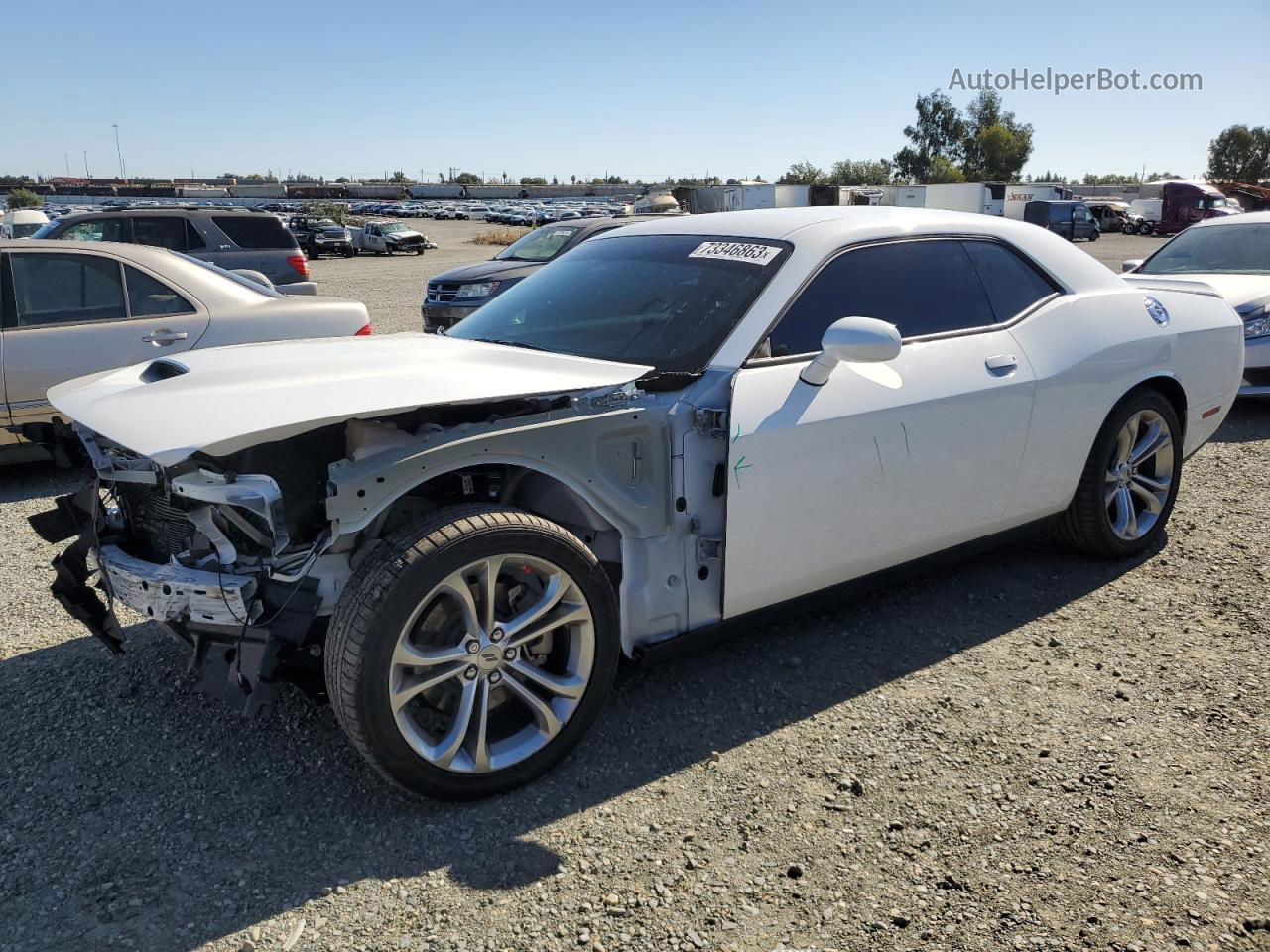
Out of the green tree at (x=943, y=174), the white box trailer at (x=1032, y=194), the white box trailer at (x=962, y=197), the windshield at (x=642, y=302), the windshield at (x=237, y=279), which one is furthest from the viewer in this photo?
the green tree at (x=943, y=174)

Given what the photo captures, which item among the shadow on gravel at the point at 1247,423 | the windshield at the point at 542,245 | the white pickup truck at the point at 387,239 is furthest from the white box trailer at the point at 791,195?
the shadow on gravel at the point at 1247,423

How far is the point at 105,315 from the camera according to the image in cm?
601

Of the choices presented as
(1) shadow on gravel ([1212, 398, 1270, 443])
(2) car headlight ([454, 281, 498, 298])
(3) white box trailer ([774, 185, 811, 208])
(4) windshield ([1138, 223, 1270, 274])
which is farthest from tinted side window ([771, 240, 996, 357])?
(3) white box trailer ([774, 185, 811, 208])

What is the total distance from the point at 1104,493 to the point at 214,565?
12.2ft

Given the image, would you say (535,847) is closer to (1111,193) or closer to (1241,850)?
(1241,850)

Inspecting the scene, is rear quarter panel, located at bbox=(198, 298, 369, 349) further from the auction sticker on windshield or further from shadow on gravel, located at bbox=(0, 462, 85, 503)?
the auction sticker on windshield

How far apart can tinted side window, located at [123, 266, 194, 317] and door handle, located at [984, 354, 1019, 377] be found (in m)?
4.92

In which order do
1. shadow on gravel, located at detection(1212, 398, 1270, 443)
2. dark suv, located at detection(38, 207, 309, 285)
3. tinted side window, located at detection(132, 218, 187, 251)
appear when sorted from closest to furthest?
shadow on gravel, located at detection(1212, 398, 1270, 443)
dark suv, located at detection(38, 207, 309, 285)
tinted side window, located at detection(132, 218, 187, 251)

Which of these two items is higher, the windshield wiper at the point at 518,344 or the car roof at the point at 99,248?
the car roof at the point at 99,248

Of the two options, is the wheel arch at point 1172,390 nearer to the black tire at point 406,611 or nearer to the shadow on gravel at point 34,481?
the black tire at point 406,611

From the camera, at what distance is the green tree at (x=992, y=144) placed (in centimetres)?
9288

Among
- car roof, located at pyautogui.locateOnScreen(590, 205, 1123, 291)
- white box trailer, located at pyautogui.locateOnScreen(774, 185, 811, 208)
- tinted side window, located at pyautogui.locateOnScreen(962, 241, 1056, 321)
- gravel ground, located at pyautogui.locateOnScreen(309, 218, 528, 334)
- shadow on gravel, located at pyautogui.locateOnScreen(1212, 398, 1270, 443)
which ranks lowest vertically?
shadow on gravel, located at pyautogui.locateOnScreen(1212, 398, 1270, 443)

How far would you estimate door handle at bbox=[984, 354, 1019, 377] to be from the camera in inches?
147

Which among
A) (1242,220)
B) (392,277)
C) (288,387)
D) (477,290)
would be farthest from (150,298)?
(392,277)
